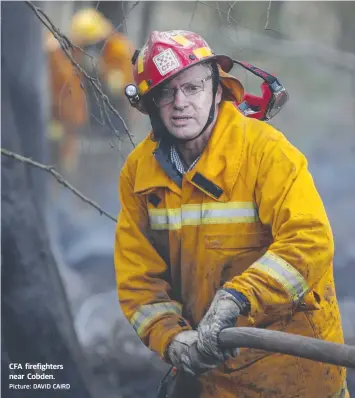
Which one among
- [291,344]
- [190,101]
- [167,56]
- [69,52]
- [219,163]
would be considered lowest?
[291,344]

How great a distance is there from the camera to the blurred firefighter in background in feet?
13.1

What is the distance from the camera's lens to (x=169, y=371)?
12.1ft

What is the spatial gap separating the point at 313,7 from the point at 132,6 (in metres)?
0.80

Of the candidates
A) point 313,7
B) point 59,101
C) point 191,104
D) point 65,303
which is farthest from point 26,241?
point 313,7

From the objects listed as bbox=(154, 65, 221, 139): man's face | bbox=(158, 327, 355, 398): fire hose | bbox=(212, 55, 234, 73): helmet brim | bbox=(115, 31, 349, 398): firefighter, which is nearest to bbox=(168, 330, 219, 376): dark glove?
bbox=(115, 31, 349, 398): firefighter

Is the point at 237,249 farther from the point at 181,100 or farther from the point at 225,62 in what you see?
the point at 225,62

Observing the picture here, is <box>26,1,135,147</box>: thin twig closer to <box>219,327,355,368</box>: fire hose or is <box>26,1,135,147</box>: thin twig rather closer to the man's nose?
the man's nose

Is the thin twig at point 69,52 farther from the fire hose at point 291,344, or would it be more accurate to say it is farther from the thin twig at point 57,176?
the fire hose at point 291,344

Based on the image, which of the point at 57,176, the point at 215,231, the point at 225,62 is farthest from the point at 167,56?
the point at 57,176

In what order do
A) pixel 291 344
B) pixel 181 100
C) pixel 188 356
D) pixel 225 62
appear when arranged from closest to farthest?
pixel 291 344 < pixel 188 356 < pixel 181 100 < pixel 225 62

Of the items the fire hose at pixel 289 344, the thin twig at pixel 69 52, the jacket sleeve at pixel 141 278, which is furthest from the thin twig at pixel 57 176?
the fire hose at pixel 289 344

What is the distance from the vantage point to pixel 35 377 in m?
4.10

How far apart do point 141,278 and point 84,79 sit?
112 centimetres

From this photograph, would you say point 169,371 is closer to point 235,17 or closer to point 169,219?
point 169,219
